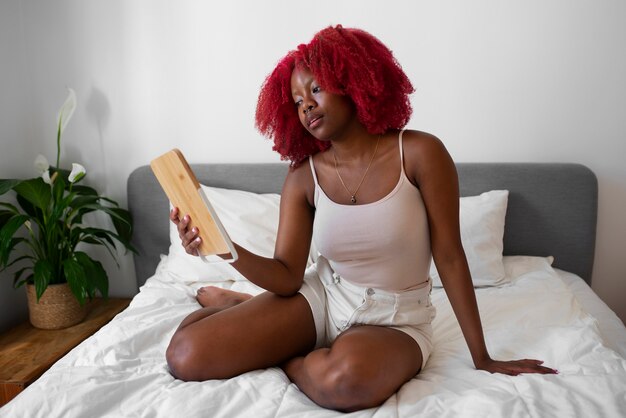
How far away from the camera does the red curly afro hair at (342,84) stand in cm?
131

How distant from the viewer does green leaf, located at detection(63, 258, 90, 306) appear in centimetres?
202

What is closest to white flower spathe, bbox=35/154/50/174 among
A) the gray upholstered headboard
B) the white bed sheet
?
the white bed sheet

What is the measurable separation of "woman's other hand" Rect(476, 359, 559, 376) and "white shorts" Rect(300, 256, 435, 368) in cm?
15

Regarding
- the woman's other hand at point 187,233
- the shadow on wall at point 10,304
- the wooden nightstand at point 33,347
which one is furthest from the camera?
the shadow on wall at point 10,304

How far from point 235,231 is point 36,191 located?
74 centimetres

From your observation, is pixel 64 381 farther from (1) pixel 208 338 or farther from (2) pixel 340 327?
(2) pixel 340 327

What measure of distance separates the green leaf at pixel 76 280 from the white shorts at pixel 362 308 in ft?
3.22

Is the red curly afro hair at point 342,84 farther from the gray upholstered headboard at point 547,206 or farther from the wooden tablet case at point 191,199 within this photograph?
the gray upholstered headboard at point 547,206

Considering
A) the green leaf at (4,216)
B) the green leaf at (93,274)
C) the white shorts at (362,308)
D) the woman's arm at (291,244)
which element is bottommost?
the green leaf at (93,274)

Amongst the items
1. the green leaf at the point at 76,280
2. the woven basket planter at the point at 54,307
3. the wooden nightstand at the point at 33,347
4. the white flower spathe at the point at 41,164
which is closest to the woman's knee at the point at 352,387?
the wooden nightstand at the point at 33,347

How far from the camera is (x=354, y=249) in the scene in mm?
1359

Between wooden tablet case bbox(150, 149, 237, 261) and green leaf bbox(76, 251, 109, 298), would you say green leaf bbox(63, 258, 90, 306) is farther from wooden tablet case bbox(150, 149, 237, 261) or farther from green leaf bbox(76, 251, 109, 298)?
wooden tablet case bbox(150, 149, 237, 261)

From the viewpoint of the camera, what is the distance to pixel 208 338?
1.33 metres

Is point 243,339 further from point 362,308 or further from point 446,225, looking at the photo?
point 446,225
